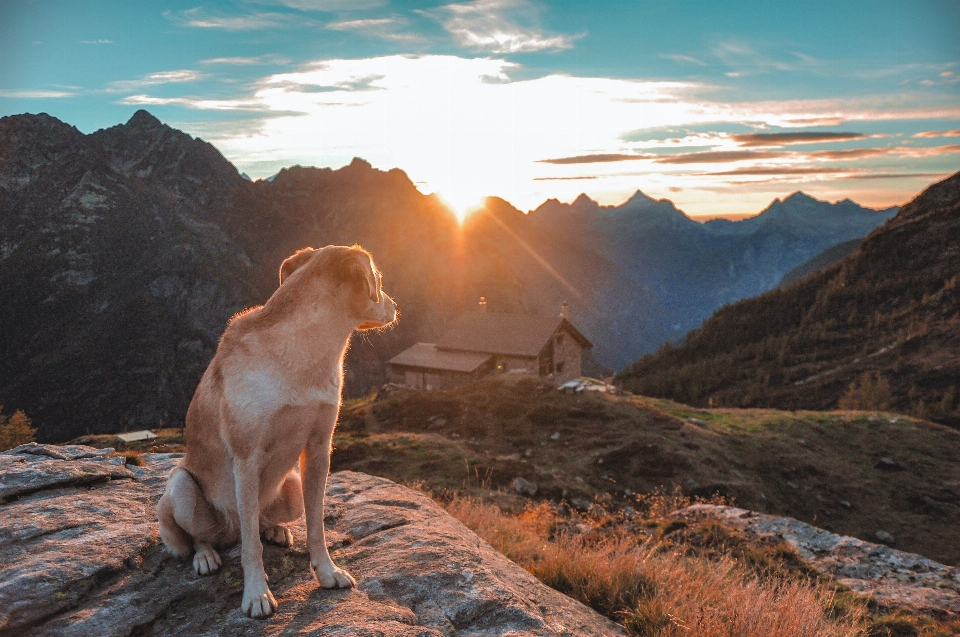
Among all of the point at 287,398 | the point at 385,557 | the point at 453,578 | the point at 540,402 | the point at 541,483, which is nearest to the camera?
the point at 287,398

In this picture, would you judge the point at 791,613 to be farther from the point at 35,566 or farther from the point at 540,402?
the point at 540,402

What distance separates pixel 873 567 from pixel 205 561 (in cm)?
966

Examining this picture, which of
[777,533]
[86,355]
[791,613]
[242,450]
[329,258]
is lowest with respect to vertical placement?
[86,355]

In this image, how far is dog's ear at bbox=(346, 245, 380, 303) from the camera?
3604 millimetres

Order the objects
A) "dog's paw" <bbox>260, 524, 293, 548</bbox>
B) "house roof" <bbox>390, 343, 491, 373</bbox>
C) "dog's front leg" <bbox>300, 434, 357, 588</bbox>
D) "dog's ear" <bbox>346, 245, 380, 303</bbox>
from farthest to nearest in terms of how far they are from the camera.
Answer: "house roof" <bbox>390, 343, 491, 373</bbox>
"dog's paw" <bbox>260, 524, 293, 548</bbox>
"dog's front leg" <bbox>300, 434, 357, 588</bbox>
"dog's ear" <bbox>346, 245, 380, 303</bbox>

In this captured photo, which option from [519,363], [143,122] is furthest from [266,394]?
[143,122]

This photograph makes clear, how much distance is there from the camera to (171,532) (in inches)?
156

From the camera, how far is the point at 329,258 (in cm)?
366

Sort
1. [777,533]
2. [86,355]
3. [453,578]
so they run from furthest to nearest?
Result: 1. [86,355]
2. [777,533]
3. [453,578]

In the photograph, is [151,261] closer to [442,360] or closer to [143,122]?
[143,122]

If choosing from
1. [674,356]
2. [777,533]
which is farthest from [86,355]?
[777,533]

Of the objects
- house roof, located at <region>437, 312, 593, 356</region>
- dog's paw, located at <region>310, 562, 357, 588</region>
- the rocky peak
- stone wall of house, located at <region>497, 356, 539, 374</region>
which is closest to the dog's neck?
dog's paw, located at <region>310, 562, 357, 588</region>

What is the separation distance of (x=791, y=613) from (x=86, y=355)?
5493 inches

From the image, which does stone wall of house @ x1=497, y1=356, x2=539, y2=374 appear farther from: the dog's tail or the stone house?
the dog's tail
